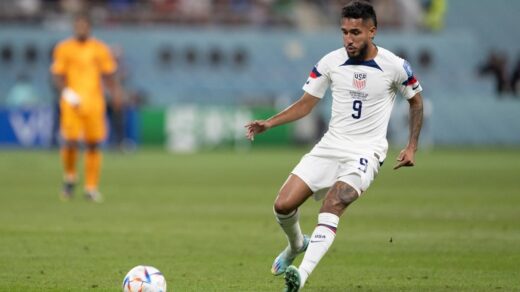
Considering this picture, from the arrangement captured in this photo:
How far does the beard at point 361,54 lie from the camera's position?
9.05 meters

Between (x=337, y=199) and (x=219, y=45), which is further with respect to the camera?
(x=219, y=45)

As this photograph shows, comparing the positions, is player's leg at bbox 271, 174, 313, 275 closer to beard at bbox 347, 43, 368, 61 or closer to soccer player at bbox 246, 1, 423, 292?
soccer player at bbox 246, 1, 423, 292

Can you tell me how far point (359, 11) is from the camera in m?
8.98

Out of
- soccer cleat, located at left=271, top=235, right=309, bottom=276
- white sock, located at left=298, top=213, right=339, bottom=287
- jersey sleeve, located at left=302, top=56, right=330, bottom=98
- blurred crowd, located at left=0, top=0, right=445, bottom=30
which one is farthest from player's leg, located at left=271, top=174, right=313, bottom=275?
blurred crowd, located at left=0, top=0, right=445, bottom=30

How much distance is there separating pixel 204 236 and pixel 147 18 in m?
29.8

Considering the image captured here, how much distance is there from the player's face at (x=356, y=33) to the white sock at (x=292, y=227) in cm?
143

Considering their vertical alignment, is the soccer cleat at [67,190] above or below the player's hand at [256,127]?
below

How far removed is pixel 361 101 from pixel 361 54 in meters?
0.39

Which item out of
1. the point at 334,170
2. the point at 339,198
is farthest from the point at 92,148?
the point at 339,198

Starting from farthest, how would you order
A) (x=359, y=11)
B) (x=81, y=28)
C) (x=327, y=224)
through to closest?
(x=81, y=28) < (x=359, y=11) < (x=327, y=224)

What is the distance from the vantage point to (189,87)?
1626 inches

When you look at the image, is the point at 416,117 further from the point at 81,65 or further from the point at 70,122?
the point at 81,65

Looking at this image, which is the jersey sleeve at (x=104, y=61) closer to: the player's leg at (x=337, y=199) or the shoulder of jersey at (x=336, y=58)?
the shoulder of jersey at (x=336, y=58)

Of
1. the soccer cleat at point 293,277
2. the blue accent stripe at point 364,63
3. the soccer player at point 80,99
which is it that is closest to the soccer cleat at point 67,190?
the soccer player at point 80,99
